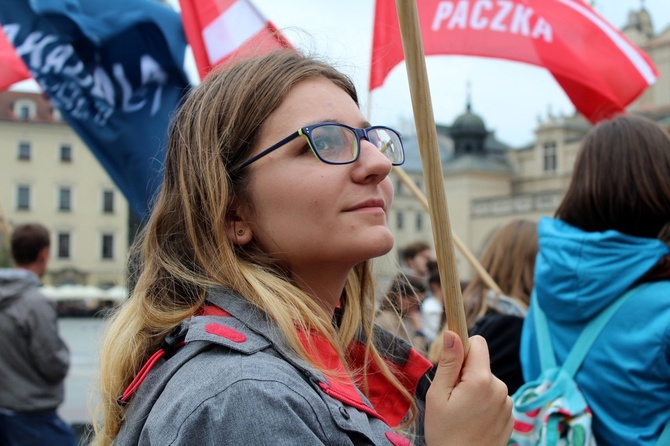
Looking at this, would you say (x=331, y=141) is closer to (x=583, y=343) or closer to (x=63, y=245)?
(x=583, y=343)

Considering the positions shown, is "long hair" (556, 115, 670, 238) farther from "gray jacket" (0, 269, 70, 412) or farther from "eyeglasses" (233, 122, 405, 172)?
"gray jacket" (0, 269, 70, 412)

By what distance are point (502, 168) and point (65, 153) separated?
32.9 m

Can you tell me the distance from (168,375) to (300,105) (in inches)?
22.4

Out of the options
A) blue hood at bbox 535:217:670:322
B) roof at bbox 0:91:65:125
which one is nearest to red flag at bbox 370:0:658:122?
blue hood at bbox 535:217:670:322

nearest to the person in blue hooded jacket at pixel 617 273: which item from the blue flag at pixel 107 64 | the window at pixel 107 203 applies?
the blue flag at pixel 107 64

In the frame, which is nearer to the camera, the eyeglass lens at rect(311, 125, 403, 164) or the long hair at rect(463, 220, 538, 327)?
the eyeglass lens at rect(311, 125, 403, 164)

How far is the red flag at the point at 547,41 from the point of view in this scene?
13.3 ft

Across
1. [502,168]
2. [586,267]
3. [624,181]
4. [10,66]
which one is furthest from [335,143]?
[502,168]

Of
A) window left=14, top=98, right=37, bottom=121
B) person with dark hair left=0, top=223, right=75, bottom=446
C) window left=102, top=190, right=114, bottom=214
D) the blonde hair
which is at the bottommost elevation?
window left=102, top=190, right=114, bottom=214

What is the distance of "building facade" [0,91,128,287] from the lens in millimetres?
57219

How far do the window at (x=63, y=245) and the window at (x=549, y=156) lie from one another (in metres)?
35.9

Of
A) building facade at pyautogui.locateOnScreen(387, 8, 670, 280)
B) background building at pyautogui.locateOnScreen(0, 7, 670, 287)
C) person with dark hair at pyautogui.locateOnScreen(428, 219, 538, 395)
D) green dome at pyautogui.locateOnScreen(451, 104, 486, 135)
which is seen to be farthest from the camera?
green dome at pyautogui.locateOnScreen(451, 104, 486, 135)

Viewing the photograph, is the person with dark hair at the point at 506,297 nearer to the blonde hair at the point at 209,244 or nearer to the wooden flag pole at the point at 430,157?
the blonde hair at the point at 209,244

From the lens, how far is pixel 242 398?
3.70ft
